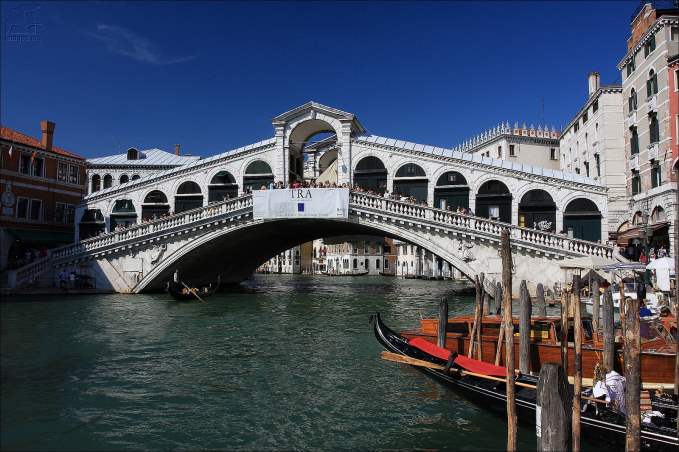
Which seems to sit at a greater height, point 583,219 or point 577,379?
point 583,219

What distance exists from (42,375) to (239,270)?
2315 cm

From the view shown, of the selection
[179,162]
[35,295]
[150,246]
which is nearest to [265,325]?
[150,246]

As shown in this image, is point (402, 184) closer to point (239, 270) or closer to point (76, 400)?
point (239, 270)

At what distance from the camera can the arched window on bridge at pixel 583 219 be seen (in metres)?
21.2

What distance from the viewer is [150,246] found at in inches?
884

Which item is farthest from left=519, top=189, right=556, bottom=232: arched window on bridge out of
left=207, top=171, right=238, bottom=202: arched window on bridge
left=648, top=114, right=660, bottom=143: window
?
left=207, top=171, right=238, bottom=202: arched window on bridge

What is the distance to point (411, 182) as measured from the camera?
77.8 feet

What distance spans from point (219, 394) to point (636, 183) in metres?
18.0

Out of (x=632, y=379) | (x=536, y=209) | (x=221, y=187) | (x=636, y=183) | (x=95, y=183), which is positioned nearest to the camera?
(x=632, y=379)

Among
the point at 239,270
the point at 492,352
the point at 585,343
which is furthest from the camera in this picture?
the point at 239,270

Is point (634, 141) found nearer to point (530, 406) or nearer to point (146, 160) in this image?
point (530, 406)

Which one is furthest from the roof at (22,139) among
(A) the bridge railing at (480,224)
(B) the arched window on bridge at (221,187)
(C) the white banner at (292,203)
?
(A) the bridge railing at (480,224)

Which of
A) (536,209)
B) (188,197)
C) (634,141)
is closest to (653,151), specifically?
(634,141)

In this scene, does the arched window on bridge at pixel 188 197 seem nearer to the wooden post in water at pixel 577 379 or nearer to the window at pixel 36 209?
the window at pixel 36 209
